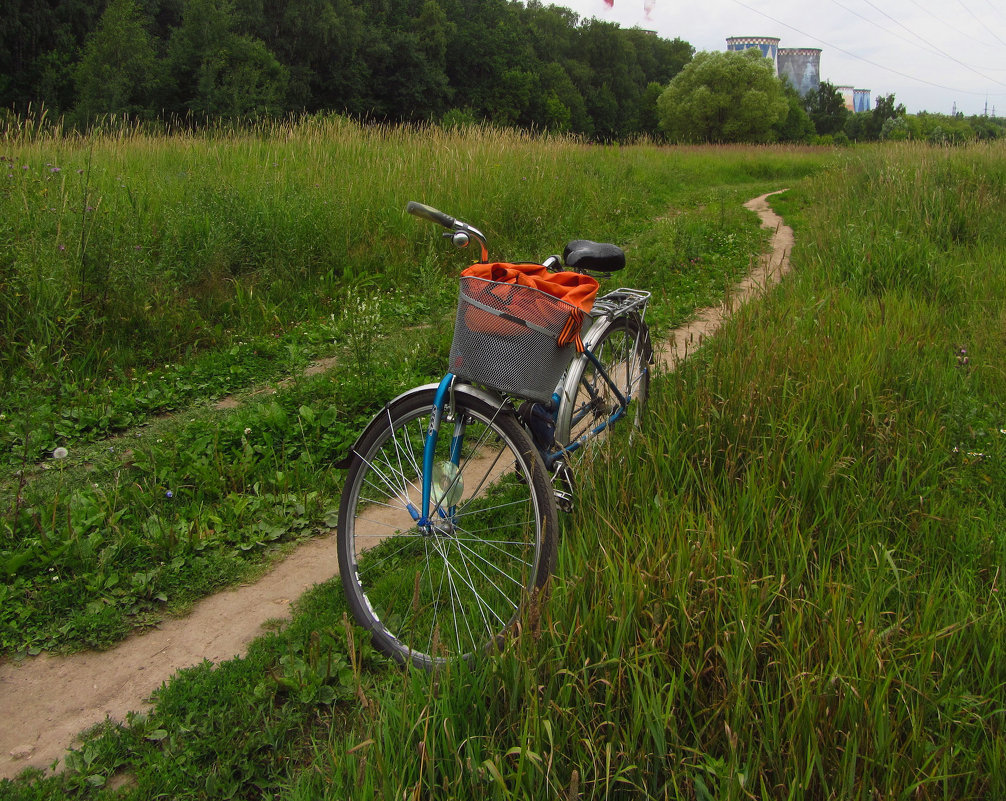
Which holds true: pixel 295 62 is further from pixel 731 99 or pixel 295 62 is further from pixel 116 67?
pixel 731 99

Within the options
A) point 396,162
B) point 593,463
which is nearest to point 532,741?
point 593,463

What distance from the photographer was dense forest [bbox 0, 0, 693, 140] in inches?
1220

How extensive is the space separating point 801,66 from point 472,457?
117701 millimetres

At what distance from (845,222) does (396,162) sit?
563cm

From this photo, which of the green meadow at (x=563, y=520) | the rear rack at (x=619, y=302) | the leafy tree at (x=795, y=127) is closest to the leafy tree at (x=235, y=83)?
the green meadow at (x=563, y=520)

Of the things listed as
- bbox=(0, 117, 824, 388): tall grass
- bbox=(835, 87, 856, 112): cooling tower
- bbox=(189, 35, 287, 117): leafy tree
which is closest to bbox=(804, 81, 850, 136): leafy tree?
bbox=(835, 87, 856, 112): cooling tower

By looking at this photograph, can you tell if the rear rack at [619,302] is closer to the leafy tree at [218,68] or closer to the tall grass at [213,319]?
the tall grass at [213,319]

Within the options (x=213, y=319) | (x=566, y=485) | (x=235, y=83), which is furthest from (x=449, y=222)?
(x=235, y=83)

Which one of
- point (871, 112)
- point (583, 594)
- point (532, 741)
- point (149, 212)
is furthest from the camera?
point (871, 112)

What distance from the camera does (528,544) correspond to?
262 centimetres

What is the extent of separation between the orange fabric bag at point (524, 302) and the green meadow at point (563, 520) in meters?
0.71

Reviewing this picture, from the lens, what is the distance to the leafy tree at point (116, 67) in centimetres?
2967

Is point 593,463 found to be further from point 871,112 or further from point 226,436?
point 871,112

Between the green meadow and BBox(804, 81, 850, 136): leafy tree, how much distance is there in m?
92.5
